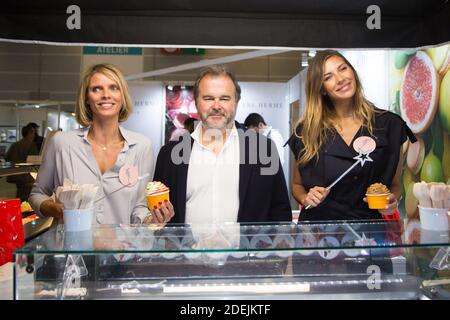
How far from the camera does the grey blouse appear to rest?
2.34m

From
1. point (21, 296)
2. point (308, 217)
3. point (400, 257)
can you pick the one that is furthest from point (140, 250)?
point (308, 217)

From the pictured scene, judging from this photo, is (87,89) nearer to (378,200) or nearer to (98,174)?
(98,174)

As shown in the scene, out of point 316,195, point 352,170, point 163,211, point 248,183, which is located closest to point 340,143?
point 352,170

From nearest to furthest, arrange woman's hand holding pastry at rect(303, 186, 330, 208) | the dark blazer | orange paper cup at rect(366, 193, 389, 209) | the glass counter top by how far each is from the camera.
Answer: the glass counter top, orange paper cup at rect(366, 193, 389, 209), woman's hand holding pastry at rect(303, 186, 330, 208), the dark blazer

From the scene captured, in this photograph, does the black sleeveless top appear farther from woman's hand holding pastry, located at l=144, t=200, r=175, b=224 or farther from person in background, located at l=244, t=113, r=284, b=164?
person in background, located at l=244, t=113, r=284, b=164

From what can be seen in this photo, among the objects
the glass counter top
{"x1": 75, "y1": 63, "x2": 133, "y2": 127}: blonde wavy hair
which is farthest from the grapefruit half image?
{"x1": 75, "y1": 63, "x2": 133, "y2": 127}: blonde wavy hair

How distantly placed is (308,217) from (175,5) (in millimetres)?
1555

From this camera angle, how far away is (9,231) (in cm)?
162

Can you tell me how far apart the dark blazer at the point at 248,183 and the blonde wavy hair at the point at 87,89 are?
37 cm

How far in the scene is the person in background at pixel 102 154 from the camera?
7.68 ft

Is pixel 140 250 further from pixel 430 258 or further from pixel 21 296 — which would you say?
pixel 430 258

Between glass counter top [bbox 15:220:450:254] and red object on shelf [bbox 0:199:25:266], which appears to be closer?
glass counter top [bbox 15:220:450:254]

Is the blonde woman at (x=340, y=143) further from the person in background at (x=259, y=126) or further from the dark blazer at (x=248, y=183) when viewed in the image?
the person in background at (x=259, y=126)

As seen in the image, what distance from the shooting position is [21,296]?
1.18 m
